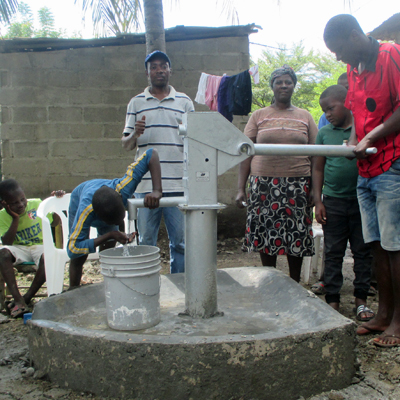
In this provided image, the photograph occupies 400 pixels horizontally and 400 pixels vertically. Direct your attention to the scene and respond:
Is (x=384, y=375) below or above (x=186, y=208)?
below

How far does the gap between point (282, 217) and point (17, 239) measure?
2.14 meters

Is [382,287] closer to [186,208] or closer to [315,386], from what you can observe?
[315,386]

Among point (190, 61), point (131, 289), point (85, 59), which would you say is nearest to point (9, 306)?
point (131, 289)

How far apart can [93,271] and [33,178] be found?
5.01 ft

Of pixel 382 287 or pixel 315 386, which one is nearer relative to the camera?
pixel 315 386

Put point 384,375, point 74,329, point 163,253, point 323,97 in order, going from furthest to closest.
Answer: point 163,253
point 323,97
point 384,375
point 74,329

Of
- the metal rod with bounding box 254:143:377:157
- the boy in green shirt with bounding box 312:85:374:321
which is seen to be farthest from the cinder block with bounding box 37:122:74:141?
the metal rod with bounding box 254:143:377:157

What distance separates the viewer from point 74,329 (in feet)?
5.79

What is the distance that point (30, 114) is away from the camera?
4.98m

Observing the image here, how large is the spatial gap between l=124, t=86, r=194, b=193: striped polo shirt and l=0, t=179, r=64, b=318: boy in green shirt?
3.56 ft

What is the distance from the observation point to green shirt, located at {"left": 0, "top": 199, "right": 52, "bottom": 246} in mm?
3311

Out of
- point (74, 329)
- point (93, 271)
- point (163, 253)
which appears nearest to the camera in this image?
point (74, 329)

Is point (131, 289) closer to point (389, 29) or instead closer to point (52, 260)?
point (52, 260)

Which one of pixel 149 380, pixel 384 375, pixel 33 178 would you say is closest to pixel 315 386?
pixel 384 375
